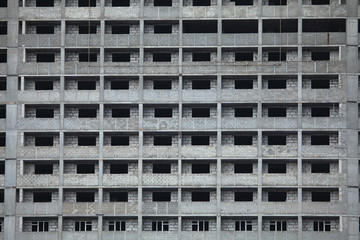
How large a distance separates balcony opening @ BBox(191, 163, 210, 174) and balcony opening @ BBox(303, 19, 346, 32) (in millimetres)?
14162

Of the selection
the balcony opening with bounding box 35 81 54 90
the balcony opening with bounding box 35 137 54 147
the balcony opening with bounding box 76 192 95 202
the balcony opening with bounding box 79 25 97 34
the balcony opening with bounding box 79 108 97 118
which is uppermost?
the balcony opening with bounding box 79 25 97 34

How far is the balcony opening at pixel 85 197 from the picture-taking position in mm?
50094

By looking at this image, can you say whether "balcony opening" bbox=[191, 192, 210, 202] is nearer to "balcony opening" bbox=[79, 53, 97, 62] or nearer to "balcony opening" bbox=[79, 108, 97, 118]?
"balcony opening" bbox=[79, 108, 97, 118]

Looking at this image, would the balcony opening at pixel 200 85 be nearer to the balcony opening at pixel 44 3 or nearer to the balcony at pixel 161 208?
the balcony at pixel 161 208

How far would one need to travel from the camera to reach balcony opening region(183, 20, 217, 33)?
165 ft

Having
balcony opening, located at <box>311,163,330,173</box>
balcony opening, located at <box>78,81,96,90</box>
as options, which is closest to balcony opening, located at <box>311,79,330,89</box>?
balcony opening, located at <box>311,163,330,173</box>

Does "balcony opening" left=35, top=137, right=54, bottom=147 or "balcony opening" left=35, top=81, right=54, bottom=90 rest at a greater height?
"balcony opening" left=35, top=81, right=54, bottom=90

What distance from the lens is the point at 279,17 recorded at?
163ft

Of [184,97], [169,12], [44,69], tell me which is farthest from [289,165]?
[44,69]

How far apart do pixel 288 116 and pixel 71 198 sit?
60.6 ft

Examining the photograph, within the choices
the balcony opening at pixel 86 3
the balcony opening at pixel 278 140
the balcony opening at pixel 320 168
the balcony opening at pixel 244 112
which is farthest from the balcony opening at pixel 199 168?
the balcony opening at pixel 86 3

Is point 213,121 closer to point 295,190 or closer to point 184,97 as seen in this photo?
point 184,97

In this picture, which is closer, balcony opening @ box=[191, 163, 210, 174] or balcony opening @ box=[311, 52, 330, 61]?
balcony opening @ box=[191, 163, 210, 174]

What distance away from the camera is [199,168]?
50.2m
